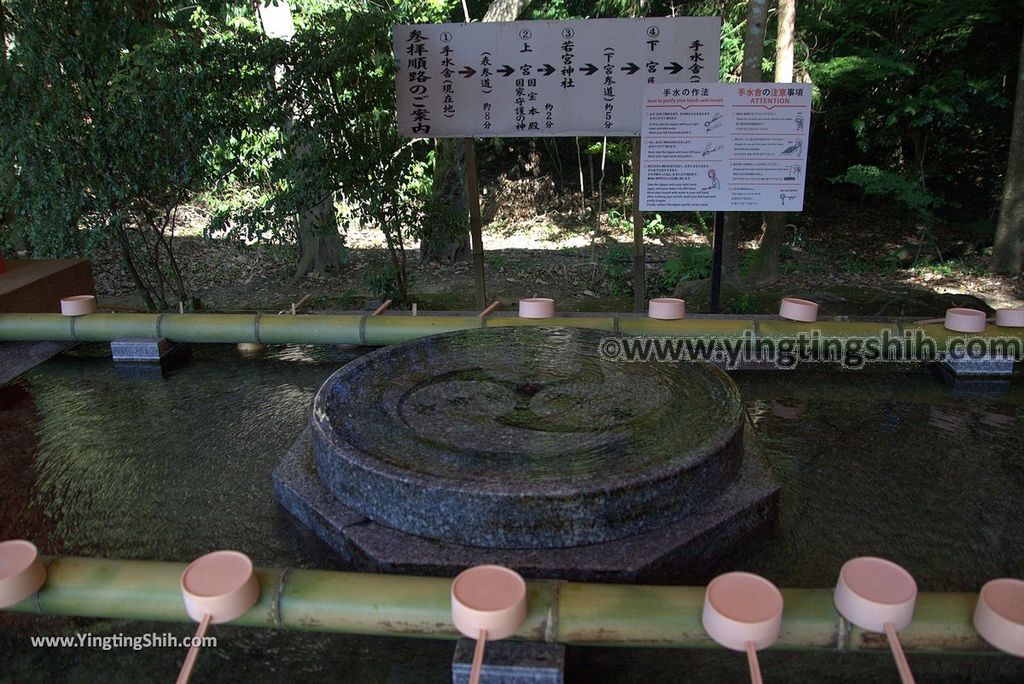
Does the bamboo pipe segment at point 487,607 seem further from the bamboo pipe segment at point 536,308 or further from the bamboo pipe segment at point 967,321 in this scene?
the bamboo pipe segment at point 967,321

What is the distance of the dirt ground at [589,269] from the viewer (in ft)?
23.7

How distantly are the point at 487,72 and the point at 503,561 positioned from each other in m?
3.97

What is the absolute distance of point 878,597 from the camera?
179 cm

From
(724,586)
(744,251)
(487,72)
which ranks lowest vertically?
(744,251)

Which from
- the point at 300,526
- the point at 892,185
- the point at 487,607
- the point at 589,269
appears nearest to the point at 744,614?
the point at 487,607

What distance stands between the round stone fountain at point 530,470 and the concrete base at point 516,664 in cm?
34

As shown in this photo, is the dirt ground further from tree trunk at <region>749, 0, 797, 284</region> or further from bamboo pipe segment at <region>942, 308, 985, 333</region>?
bamboo pipe segment at <region>942, 308, 985, 333</region>

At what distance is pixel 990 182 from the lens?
35.6 ft

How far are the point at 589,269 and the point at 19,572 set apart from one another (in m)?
8.26

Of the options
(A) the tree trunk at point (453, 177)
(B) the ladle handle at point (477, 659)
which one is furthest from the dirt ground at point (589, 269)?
(B) the ladle handle at point (477, 659)

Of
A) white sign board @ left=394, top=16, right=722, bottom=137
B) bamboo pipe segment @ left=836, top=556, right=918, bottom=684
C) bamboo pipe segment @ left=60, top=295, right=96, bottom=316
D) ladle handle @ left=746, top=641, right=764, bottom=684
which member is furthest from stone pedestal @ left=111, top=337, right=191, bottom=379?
bamboo pipe segment @ left=836, top=556, right=918, bottom=684

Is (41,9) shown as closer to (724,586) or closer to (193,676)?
(193,676)

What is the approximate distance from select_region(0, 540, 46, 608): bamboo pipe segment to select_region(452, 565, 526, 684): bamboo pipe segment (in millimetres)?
1194

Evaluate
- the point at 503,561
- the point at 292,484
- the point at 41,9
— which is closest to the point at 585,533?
the point at 503,561
